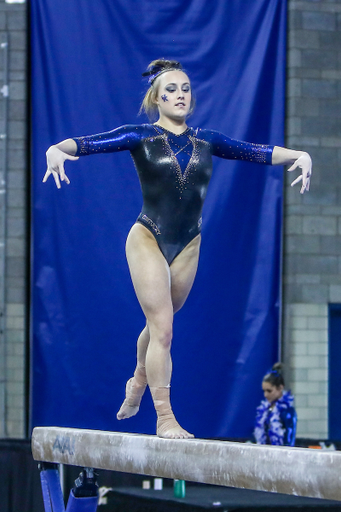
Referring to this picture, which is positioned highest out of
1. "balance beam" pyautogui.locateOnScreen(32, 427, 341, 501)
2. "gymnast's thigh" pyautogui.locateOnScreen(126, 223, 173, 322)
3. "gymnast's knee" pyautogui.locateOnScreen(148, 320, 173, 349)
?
"gymnast's thigh" pyautogui.locateOnScreen(126, 223, 173, 322)

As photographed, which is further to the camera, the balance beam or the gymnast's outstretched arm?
the gymnast's outstretched arm

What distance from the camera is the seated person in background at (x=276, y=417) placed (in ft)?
20.2

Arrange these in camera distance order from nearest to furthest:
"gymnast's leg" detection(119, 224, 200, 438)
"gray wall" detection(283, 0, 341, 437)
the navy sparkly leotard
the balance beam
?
the balance beam < "gymnast's leg" detection(119, 224, 200, 438) < the navy sparkly leotard < "gray wall" detection(283, 0, 341, 437)

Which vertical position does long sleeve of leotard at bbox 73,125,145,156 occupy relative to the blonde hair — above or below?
below

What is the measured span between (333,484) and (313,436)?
5915mm

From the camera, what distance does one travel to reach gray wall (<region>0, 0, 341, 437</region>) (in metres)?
7.73

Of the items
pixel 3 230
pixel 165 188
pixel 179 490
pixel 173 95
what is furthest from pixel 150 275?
pixel 3 230

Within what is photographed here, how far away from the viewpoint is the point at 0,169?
7770mm

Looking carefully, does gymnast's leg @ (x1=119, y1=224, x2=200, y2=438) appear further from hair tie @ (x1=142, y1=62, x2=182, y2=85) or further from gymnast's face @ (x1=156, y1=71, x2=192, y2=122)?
hair tie @ (x1=142, y1=62, x2=182, y2=85)

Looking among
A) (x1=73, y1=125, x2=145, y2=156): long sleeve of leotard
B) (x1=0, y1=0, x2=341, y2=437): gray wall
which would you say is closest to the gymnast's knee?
(x1=73, y1=125, x2=145, y2=156): long sleeve of leotard

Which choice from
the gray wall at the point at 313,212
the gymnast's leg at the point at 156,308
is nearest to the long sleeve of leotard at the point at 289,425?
the gray wall at the point at 313,212

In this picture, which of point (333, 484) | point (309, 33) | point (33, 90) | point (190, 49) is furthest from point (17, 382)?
point (333, 484)

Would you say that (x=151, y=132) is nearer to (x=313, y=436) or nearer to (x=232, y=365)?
(x=232, y=365)

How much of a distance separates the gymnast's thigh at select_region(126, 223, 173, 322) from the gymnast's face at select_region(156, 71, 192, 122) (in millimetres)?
544
